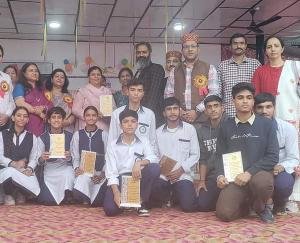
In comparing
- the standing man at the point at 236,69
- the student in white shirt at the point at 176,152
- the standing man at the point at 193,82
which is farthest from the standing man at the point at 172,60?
the student in white shirt at the point at 176,152

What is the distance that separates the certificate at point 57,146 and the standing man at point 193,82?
1.11 meters

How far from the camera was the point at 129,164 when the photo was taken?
353cm

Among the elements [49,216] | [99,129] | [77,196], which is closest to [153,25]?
[99,129]

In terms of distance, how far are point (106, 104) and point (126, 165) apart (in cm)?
86

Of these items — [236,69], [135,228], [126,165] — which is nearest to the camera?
[135,228]

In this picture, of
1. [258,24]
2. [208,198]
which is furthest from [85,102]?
[258,24]

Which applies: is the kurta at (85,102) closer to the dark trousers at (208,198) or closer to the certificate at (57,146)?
the certificate at (57,146)

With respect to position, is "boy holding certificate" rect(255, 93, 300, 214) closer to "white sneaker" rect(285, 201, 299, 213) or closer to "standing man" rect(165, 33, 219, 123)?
"white sneaker" rect(285, 201, 299, 213)

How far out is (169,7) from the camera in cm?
696

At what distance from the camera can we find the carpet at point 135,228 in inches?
103

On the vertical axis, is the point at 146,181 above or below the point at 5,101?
below

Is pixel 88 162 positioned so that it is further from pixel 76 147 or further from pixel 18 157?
pixel 18 157

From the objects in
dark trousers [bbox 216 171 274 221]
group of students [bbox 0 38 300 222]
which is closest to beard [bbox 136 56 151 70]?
group of students [bbox 0 38 300 222]

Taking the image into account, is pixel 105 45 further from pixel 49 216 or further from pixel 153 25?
pixel 49 216
